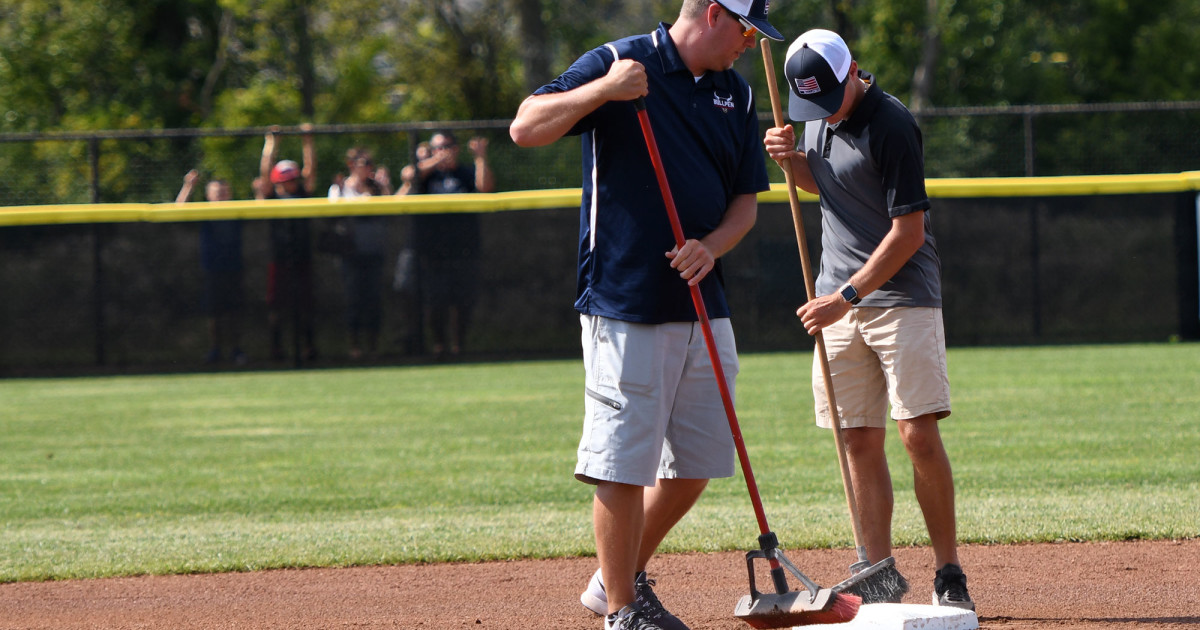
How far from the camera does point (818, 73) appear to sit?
14.7ft

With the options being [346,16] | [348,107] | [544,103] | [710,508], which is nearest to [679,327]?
[544,103]

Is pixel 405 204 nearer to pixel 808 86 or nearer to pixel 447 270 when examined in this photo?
pixel 447 270

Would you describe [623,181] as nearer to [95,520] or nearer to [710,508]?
[710,508]

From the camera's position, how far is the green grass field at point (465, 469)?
6.22 meters

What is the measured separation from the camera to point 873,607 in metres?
4.19

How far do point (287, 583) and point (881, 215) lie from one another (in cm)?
288

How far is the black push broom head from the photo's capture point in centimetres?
407

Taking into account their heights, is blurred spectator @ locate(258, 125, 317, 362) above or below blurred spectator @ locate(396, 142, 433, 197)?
below

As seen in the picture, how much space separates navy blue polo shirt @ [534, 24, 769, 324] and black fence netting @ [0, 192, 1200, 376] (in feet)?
31.3

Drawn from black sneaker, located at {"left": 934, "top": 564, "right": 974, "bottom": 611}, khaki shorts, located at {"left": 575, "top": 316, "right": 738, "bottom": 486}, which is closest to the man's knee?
black sneaker, located at {"left": 934, "top": 564, "right": 974, "bottom": 611}

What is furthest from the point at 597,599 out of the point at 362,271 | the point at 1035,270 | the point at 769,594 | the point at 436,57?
the point at 436,57

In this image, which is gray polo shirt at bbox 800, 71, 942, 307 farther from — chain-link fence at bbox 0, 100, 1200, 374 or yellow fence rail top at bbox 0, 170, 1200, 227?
yellow fence rail top at bbox 0, 170, 1200, 227

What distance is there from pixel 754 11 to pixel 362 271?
10212mm

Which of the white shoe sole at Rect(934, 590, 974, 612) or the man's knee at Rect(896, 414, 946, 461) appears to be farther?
the man's knee at Rect(896, 414, 946, 461)
